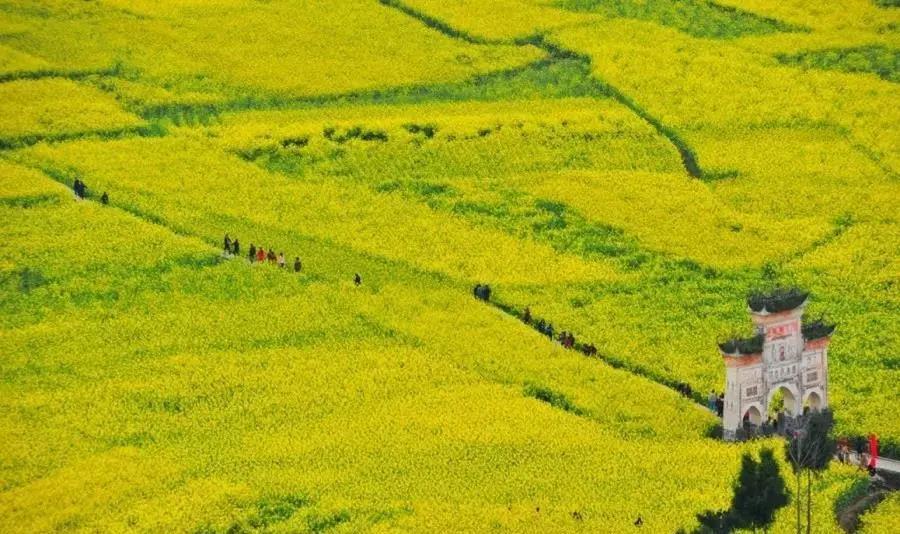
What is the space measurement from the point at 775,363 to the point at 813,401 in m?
2.35

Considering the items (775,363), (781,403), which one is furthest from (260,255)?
(775,363)

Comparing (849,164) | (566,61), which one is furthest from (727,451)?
(566,61)

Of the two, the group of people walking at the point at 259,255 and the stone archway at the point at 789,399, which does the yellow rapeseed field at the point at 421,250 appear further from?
the stone archway at the point at 789,399

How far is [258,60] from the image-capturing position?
10056 cm

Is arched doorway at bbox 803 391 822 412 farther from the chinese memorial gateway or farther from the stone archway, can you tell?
the stone archway

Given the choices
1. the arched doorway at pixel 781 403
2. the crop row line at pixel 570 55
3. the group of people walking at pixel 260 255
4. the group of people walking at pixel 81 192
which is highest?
the crop row line at pixel 570 55

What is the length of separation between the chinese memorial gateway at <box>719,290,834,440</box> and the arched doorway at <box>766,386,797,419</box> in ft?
0.10

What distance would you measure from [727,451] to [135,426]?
57.6 feet

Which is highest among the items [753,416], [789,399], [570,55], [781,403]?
[570,55]

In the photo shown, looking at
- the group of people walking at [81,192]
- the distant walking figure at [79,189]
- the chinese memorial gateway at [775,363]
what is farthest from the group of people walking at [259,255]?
the chinese memorial gateway at [775,363]

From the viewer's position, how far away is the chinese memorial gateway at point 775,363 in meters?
69.6

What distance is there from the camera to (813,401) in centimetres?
7188

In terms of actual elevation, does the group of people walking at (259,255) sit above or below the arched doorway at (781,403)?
above

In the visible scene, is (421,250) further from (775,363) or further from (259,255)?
(775,363)
